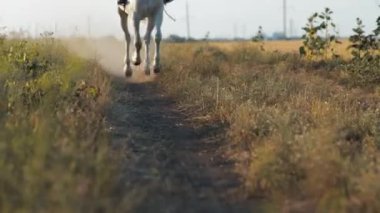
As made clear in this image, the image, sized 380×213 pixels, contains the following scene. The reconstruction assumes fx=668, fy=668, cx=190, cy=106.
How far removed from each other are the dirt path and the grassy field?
0.27 metres

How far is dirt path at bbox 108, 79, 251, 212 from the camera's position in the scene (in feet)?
19.6

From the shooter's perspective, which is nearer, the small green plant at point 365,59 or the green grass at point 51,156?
the green grass at point 51,156

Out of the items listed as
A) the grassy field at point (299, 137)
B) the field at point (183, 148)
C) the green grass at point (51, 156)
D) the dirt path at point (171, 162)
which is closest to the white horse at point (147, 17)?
the grassy field at point (299, 137)

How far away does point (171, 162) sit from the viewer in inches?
295

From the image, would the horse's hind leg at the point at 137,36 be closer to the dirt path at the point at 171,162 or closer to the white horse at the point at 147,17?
the white horse at the point at 147,17

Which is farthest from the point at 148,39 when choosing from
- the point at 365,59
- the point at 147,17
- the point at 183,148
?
the point at 183,148

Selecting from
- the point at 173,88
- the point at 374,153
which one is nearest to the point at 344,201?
the point at 374,153

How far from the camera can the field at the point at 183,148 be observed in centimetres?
504

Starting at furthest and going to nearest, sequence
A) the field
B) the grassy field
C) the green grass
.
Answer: the grassy field, the field, the green grass

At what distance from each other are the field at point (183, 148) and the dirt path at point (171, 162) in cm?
2

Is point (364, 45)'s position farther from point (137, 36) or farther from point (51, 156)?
point (51, 156)

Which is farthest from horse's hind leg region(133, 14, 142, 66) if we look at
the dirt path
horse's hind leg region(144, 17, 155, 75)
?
the dirt path

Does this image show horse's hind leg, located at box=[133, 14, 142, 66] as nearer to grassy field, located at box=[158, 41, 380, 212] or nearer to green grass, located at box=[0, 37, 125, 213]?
grassy field, located at box=[158, 41, 380, 212]

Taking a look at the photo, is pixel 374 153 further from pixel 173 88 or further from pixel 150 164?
pixel 173 88
